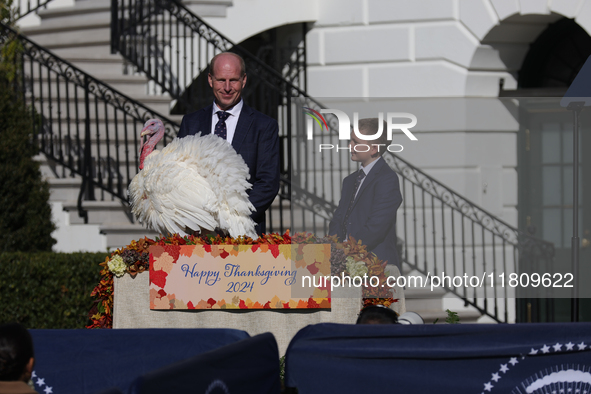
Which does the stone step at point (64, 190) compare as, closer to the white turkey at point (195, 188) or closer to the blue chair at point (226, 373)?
the white turkey at point (195, 188)

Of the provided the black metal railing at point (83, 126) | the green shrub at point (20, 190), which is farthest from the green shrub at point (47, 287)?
the black metal railing at point (83, 126)

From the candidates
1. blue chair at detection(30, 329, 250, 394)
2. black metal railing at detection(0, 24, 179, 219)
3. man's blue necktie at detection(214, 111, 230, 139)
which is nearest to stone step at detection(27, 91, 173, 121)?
black metal railing at detection(0, 24, 179, 219)

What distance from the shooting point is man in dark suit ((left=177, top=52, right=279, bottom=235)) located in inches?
170

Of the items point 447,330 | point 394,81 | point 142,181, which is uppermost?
point 394,81

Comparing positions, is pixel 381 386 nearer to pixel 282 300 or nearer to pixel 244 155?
pixel 282 300

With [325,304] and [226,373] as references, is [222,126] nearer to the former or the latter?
[325,304]

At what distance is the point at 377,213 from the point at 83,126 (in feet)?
18.8

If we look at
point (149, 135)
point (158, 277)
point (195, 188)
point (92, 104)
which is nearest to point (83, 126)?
point (92, 104)

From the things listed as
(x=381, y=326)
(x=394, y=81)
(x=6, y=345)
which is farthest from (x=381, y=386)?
(x=394, y=81)

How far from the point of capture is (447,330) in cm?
308

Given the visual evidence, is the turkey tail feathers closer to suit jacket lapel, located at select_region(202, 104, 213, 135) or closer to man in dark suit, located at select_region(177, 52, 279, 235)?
man in dark suit, located at select_region(177, 52, 279, 235)

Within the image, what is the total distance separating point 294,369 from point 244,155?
172cm

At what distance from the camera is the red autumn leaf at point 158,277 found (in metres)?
4.19

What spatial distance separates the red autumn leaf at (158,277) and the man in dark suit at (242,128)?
613mm
